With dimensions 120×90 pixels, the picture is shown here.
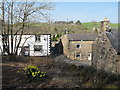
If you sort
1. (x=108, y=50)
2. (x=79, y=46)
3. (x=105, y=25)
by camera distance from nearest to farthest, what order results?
(x=108, y=50) → (x=105, y=25) → (x=79, y=46)

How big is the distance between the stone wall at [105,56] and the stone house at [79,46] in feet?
55.1

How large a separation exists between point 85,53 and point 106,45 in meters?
20.3

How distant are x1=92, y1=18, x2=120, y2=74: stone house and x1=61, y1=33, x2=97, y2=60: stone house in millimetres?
16799

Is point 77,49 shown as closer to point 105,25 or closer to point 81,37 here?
point 81,37

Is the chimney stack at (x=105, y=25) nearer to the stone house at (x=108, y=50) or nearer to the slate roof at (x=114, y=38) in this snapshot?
the stone house at (x=108, y=50)

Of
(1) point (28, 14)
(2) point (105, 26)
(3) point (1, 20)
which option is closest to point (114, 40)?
(2) point (105, 26)

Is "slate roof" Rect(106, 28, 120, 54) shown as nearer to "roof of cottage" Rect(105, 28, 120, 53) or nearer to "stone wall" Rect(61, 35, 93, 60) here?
"roof of cottage" Rect(105, 28, 120, 53)

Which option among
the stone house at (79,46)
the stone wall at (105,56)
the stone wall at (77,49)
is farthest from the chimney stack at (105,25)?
the stone wall at (77,49)

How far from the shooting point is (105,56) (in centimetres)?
1041

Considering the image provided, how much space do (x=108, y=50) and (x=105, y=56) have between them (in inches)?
20.8

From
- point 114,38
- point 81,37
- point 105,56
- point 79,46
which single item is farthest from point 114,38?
point 81,37

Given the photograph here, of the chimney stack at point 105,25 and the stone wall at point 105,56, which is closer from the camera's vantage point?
the stone wall at point 105,56

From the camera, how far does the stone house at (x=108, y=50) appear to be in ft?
29.3

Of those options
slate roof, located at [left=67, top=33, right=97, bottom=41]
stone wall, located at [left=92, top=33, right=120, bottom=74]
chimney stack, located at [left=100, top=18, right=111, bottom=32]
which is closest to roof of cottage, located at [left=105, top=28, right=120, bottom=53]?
stone wall, located at [left=92, top=33, right=120, bottom=74]
